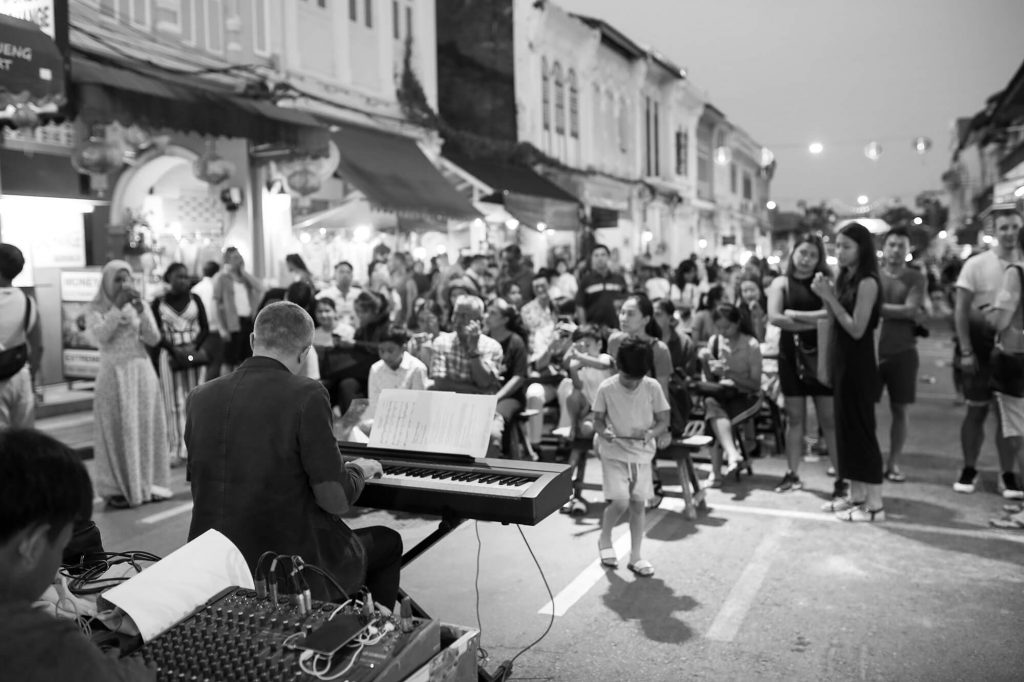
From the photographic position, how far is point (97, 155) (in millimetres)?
10047

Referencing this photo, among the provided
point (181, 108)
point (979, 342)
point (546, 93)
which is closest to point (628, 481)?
point (979, 342)

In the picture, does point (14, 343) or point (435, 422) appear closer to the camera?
point (435, 422)

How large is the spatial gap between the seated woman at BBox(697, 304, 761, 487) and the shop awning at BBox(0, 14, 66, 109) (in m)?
6.59

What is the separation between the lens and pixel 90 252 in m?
13.3

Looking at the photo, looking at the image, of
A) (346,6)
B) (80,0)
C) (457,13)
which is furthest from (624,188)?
(80,0)

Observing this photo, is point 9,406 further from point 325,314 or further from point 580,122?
point 580,122

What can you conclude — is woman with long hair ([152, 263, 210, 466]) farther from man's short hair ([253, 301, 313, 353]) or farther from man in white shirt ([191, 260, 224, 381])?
man's short hair ([253, 301, 313, 353])

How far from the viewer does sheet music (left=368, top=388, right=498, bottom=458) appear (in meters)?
4.06

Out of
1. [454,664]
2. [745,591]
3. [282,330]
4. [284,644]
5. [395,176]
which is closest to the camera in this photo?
[284,644]

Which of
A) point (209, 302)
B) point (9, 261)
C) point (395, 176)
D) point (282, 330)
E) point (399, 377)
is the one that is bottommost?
point (399, 377)

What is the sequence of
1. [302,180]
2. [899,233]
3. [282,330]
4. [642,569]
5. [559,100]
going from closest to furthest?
[282,330]
[642,569]
[899,233]
[302,180]
[559,100]

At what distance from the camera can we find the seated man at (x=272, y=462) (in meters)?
3.22

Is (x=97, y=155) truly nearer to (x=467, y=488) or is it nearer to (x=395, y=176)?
(x=395, y=176)

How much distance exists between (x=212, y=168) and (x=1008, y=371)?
9.43 metres
